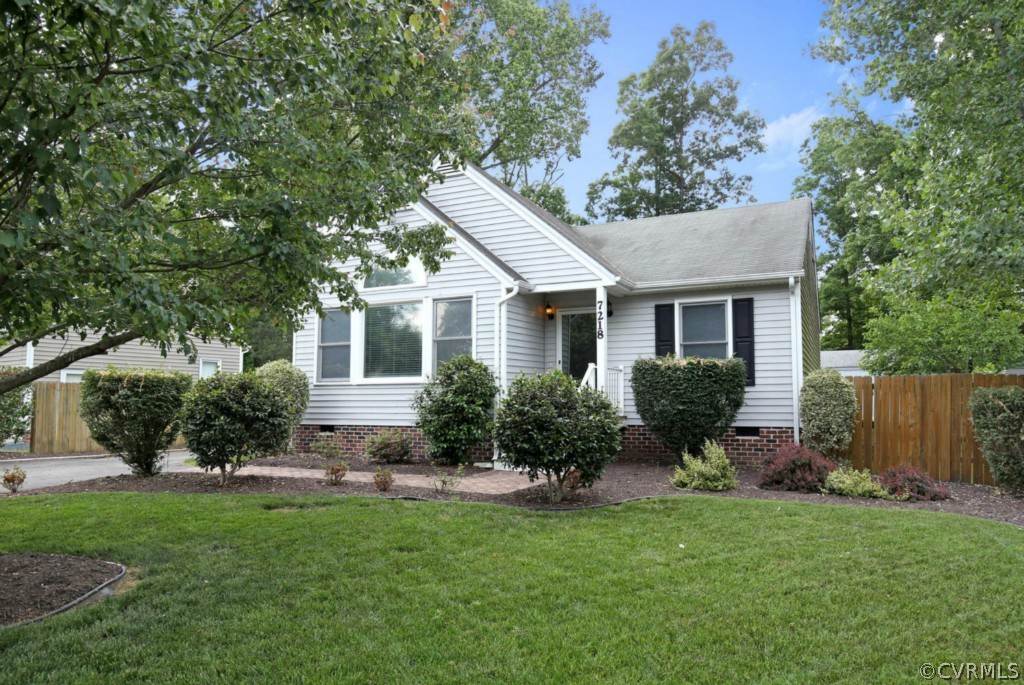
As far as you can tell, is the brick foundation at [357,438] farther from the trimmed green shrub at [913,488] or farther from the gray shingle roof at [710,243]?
the trimmed green shrub at [913,488]

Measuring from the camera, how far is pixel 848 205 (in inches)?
946

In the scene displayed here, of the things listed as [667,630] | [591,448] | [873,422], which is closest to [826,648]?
[667,630]

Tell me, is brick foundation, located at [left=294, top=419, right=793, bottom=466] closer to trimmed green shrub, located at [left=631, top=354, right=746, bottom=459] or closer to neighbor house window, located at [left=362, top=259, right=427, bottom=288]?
trimmed green shrub, located at [left=631, top=354, right=746, bottom=459]

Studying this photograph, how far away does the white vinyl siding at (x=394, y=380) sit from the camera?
40.2ft

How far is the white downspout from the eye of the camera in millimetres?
11164

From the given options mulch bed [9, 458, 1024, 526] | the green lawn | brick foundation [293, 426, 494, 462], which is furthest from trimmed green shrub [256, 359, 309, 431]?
the green lawn

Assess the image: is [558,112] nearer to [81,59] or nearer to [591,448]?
[591,448]

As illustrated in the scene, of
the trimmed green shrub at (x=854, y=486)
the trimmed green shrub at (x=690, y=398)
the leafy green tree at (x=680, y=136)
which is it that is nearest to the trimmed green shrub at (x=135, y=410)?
the trimmed green shrub at (x=690, y=398)

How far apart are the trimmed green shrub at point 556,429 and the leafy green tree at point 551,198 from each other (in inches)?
708

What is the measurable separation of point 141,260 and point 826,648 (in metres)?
5.10

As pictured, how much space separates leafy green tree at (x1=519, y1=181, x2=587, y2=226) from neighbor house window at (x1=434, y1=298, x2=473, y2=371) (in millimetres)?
12892

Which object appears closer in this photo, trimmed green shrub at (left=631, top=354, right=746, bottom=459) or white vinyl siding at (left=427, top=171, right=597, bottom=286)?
trimmed green shrub at (left=631, top=354, right=746, bottom=459)

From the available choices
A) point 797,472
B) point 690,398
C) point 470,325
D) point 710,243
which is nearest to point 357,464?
point 470,325

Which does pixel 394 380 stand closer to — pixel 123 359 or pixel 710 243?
pixel 710 243
